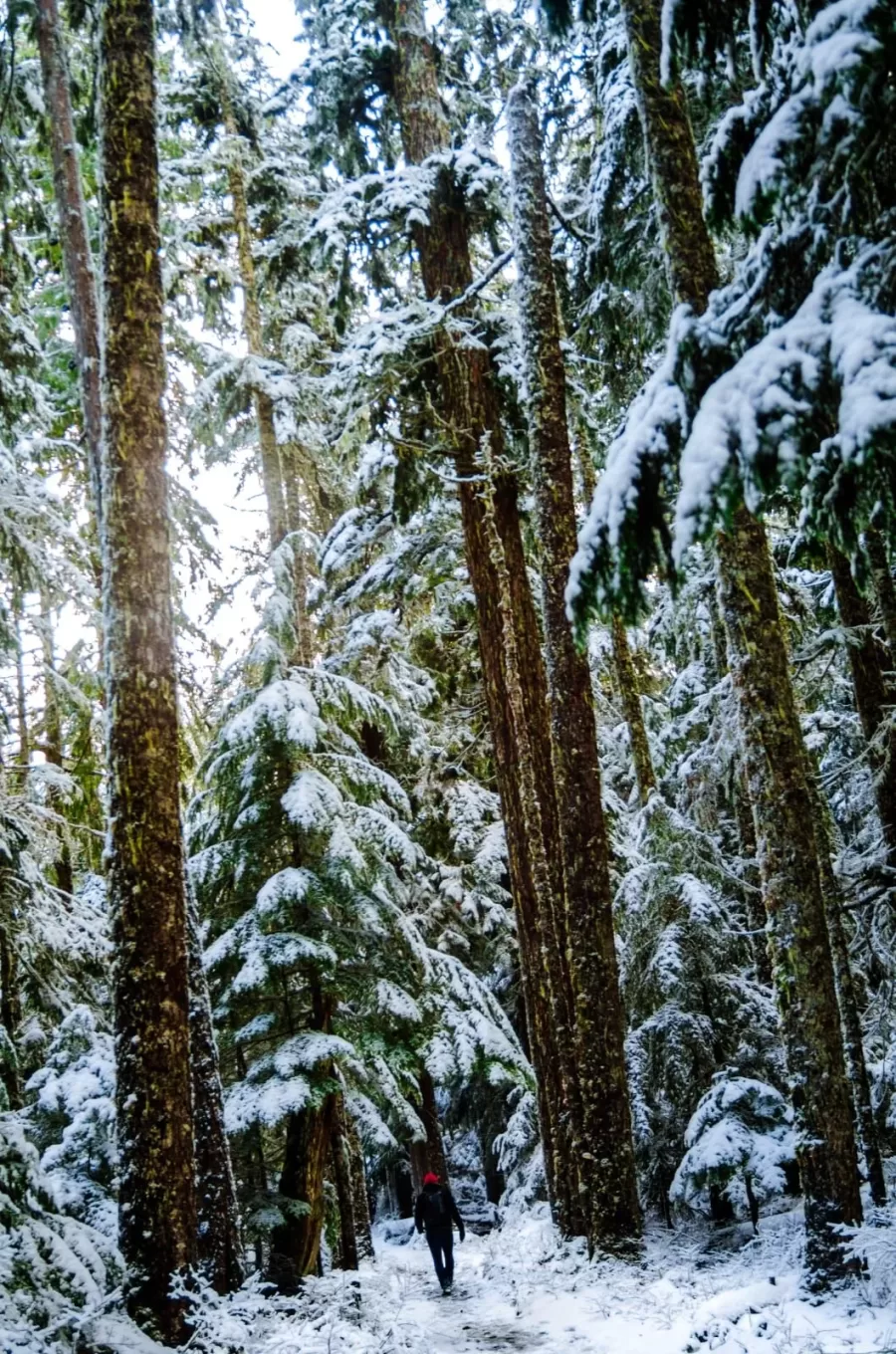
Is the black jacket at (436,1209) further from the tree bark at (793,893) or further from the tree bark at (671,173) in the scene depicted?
the tree bark at (671,173)

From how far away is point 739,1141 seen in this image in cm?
1055

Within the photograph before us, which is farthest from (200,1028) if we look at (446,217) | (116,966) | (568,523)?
(446,217)

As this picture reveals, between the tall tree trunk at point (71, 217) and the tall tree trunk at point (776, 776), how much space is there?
211 inches

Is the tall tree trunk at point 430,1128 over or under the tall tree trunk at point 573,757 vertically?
under

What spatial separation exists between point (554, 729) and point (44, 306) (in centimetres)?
1168

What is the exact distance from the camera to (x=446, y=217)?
12.3 metres

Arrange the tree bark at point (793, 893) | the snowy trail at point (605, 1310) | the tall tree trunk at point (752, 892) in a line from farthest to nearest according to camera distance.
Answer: the tall tree trunk at point (752, 892), the tree bark at point (793, 893), the snowy trail at point (605, 1310)

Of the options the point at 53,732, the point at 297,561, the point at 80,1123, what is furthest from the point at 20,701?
the point at 80,1123

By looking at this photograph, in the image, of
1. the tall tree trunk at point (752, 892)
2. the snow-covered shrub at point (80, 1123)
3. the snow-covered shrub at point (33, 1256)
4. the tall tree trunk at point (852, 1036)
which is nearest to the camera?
the snow-covered shrub at point (33, 1256)

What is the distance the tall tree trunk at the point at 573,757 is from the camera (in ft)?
30.7

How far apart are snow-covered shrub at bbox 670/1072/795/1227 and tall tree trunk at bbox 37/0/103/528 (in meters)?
9.23

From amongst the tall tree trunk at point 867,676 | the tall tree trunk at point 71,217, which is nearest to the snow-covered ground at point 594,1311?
the tall tree trunk at point 867,676

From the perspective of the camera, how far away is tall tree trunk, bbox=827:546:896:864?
32.8 ft

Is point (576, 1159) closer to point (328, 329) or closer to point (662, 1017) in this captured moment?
point (662, 1017)
